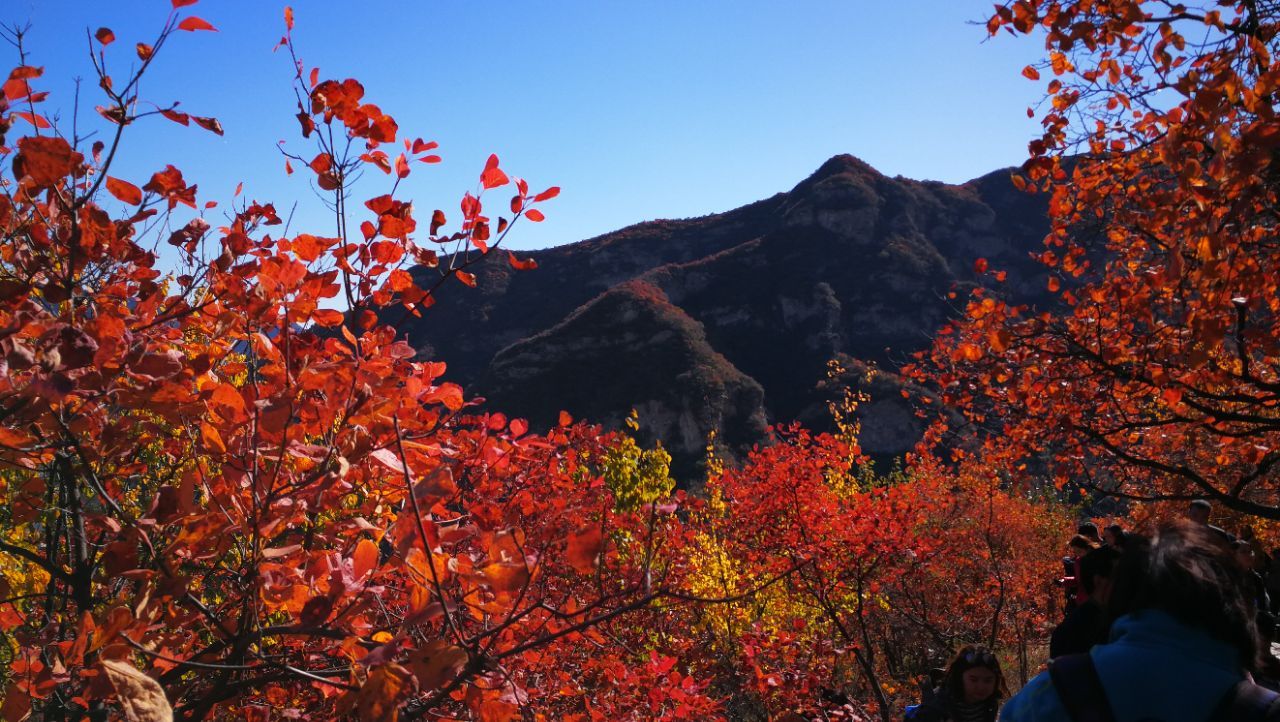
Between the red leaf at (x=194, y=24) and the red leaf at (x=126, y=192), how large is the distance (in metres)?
0.43

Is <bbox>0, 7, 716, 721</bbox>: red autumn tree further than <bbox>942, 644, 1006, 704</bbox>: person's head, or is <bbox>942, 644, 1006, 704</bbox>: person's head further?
<bbox>942, 644, 1006, 704</bbox>: person's head

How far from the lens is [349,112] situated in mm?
2002

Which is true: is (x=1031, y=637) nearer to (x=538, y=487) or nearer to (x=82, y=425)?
(x=538, y=487)

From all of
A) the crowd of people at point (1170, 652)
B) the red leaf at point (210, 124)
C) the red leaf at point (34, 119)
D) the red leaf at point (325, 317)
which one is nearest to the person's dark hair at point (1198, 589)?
the crowd of people at point (1170, 652)

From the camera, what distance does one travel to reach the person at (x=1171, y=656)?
1.48 m

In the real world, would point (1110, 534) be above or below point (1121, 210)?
below

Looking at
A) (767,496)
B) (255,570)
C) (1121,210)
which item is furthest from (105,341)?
(767,496)

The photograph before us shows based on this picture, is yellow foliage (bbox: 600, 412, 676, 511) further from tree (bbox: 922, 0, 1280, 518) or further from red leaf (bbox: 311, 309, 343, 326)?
red leaf (bbox: 311, 309, 343, 326)

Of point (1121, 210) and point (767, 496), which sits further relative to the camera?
point (767, 496)

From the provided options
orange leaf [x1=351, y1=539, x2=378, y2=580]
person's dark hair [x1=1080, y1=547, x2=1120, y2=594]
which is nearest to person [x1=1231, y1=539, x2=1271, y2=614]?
person's dark hair [x1=1080, y1=547, x2=1120, y2=594]

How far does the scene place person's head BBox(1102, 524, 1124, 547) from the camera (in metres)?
3.53

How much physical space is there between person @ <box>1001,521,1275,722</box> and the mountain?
3938cm

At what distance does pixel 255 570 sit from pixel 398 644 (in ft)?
1.89

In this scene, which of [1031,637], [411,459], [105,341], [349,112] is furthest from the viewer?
[1031,637]
